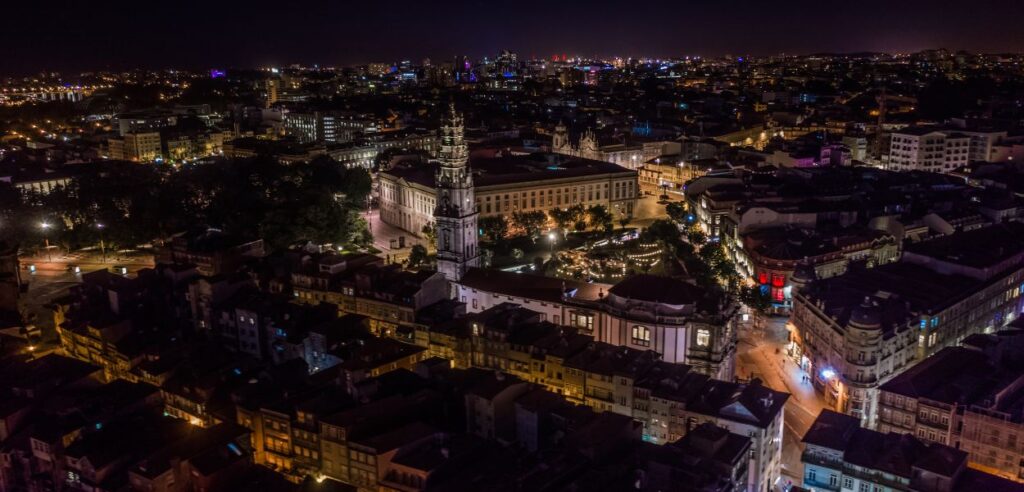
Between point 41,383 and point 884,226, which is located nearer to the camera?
point 41,383

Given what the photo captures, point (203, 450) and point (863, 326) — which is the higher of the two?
point (863, 326)

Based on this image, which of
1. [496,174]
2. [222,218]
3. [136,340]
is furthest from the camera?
[496,174]

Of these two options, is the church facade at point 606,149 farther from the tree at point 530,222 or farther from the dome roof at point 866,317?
the dome roof at point 866,317

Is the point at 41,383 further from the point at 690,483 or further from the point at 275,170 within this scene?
the point at 275,170

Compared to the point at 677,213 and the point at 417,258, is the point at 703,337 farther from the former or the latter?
the point at 677,213

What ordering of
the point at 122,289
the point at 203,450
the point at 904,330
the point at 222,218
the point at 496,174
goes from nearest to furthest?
A: the point at 203,450
the point at 904,330
the point at 122,289
the point at 222,218
the point at 496,174

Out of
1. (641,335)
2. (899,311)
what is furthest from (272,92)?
(899,311)

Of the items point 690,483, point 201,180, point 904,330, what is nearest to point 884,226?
point 904,330

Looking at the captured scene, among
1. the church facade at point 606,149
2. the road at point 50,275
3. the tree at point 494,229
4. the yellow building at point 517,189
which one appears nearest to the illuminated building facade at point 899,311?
the tree at point 494,229
